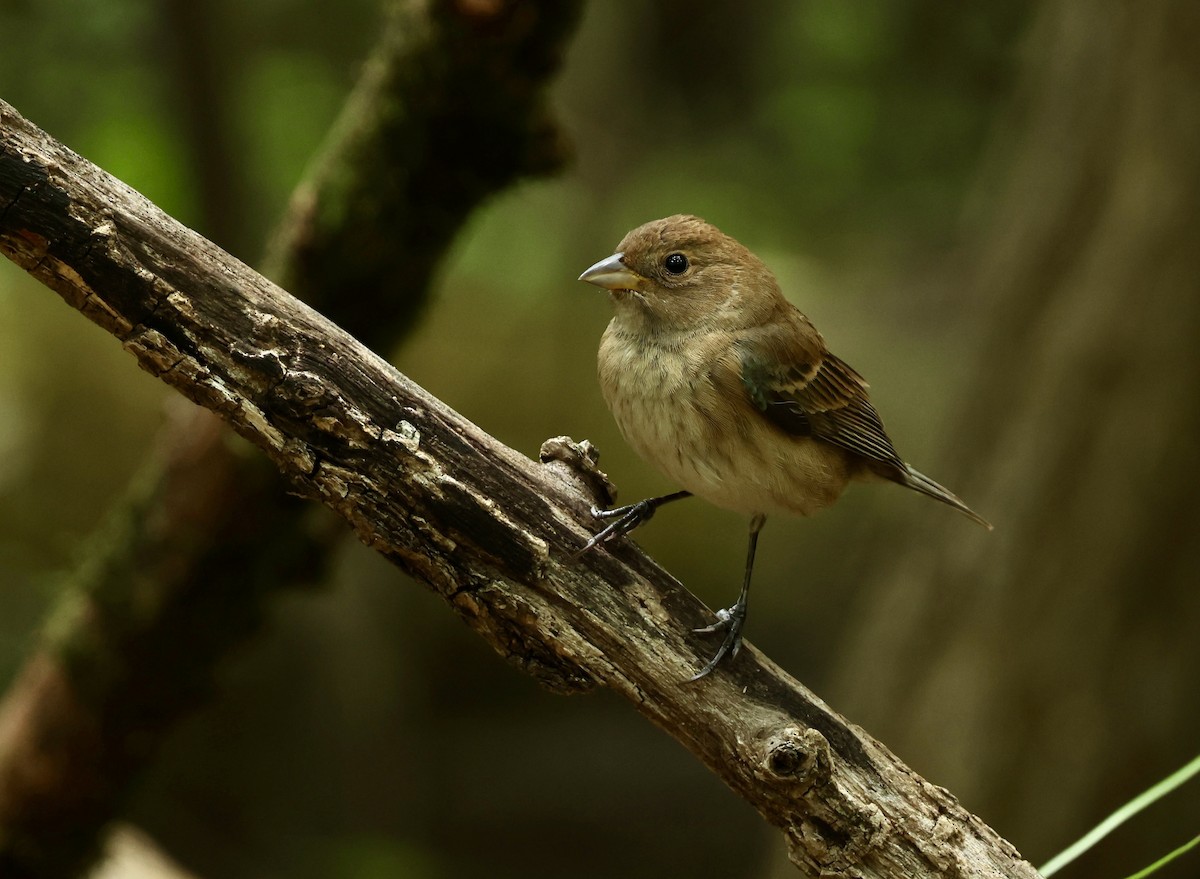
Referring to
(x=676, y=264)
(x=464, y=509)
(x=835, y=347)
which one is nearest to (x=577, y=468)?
(x=464, y=509)

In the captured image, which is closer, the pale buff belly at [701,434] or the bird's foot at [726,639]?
the bird's foot at [726,639]

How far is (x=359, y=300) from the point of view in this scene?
388cm

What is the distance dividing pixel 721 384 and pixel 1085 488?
2722 millimetres

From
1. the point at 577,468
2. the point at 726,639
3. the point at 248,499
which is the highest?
the point at 577,468

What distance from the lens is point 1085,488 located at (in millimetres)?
5066

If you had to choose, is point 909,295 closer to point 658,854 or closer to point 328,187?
point 658,854

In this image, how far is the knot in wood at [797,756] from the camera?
7.75 feet

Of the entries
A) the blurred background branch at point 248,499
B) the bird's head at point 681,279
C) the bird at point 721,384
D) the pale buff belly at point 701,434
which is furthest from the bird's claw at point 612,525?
the blurred background branch at point 248,499

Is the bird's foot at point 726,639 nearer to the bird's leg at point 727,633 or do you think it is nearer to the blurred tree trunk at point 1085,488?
the bird's leg at point 727,633

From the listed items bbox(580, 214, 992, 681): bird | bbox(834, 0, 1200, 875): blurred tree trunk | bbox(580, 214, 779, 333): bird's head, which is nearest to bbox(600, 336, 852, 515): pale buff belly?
bbox(580, 214, 992, 681): bird

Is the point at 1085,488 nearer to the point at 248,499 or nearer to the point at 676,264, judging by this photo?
the point at 676,264

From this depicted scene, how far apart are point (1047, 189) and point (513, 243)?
127 inches

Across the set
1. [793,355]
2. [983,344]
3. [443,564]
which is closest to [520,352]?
[983,344]

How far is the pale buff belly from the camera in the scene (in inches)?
117
